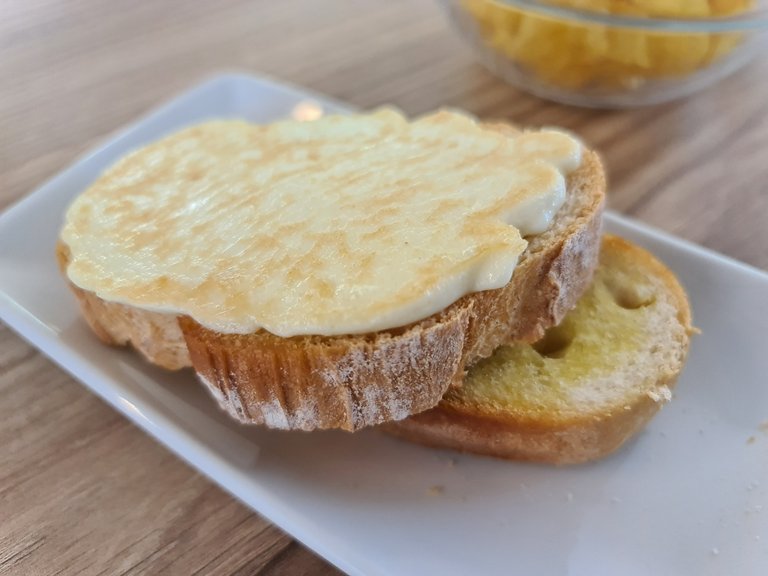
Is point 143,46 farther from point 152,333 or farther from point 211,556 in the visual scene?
point 211,556

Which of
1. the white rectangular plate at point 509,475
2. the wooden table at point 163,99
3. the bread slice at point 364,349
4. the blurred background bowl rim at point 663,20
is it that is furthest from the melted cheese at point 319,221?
the blurred background bowl rim at point 663,20

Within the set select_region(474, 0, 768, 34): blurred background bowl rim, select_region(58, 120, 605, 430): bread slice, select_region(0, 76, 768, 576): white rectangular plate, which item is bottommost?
select_region(0, 76, 768, 576): white rectangular plate

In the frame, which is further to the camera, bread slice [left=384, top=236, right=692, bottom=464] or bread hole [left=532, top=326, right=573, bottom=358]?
bread hole [left=532, top=326, right=573, bottom=358]

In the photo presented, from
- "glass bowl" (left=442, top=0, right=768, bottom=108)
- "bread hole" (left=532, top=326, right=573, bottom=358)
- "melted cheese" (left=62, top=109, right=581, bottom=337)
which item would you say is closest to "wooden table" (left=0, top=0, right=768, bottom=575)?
"glass bowl" (left=442, top=0, right=768, bottom=108)

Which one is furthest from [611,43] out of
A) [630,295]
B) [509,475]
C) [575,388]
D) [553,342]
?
[509,475]

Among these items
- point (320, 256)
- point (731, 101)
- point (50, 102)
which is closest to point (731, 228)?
point (731, 101)

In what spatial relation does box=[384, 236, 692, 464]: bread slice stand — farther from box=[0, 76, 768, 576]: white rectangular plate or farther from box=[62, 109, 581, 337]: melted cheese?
box=[62, 109, 581, 337]: melted cheese

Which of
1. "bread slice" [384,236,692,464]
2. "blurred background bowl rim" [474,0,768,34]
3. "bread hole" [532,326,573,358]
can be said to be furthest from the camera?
"blurred background bowl rim" [474,0,768,34]
